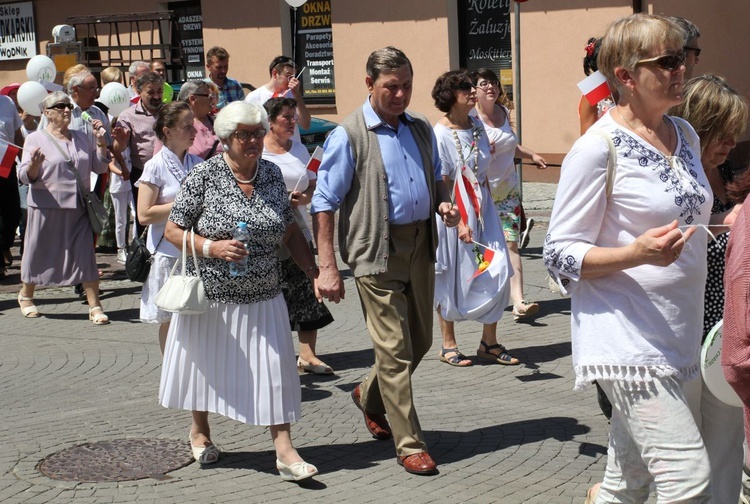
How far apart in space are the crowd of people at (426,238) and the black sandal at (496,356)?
0.02 m

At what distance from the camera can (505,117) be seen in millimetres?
9398

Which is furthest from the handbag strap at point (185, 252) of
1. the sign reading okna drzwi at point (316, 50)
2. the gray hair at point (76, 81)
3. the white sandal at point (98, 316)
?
the sign reading okna drzwi at point (316, 50)

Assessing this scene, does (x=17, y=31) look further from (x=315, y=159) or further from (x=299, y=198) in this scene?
(x=315, y=159)

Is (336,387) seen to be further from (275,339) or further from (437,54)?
(437,54)

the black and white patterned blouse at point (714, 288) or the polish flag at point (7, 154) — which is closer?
the black and white patterned blouse at point (714, 288)

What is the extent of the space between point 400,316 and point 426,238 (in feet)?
1.43

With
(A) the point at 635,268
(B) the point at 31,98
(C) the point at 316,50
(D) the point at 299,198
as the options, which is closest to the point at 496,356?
(D) the point at 299,198

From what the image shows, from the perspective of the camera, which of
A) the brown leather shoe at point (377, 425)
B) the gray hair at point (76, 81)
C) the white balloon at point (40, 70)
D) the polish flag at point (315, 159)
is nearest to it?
the brown leather shoe at point (377, 425)

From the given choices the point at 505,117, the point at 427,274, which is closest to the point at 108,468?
the point at 427,274

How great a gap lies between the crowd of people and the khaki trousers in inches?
0.4

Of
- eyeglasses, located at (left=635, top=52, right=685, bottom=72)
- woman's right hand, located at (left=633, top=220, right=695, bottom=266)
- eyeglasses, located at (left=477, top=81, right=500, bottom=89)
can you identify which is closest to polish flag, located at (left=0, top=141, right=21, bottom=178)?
eyeglasses, located at (left=477, top=81, right=500, bottom=89)

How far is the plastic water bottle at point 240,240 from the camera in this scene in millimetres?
5684

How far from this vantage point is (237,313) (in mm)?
5734

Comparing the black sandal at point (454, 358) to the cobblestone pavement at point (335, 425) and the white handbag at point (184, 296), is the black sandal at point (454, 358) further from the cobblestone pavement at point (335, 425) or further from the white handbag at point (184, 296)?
the white handbag at point (184, 296)
